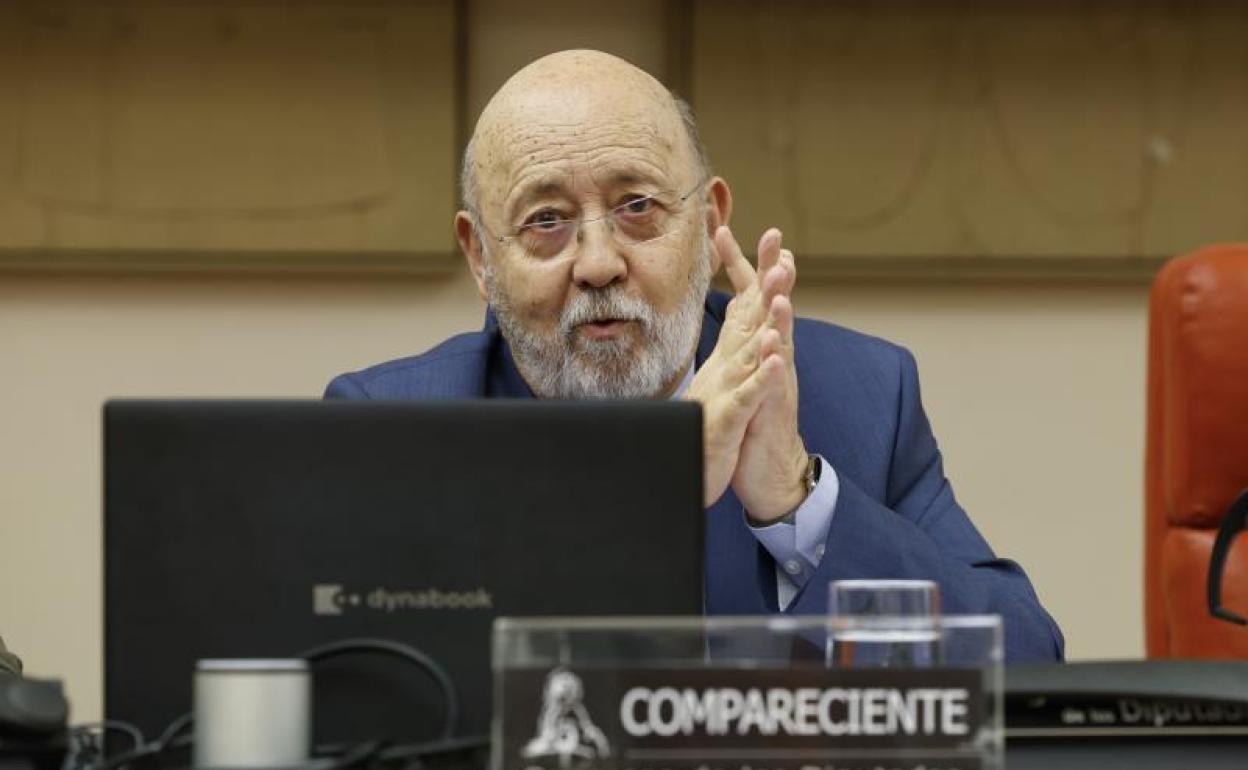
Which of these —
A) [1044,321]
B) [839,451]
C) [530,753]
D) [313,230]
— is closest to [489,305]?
[839,451]

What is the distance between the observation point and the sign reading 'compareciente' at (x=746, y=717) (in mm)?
970

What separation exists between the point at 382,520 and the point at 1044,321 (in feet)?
8.38

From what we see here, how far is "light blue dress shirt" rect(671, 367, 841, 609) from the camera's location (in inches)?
69.9

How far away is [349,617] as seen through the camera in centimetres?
112

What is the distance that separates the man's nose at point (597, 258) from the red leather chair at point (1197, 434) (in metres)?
0.69

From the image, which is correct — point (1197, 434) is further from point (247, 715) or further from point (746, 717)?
point (247, 715)

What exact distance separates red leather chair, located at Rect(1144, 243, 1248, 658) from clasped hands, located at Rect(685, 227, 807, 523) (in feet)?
2.10

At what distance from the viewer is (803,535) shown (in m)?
1.79

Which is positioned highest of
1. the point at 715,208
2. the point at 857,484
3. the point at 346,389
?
the point at 715,208

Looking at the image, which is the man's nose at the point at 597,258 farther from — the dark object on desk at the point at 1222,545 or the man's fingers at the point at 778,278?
the dark object on desk at the point at 1222,545

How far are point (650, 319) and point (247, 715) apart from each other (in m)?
1.13

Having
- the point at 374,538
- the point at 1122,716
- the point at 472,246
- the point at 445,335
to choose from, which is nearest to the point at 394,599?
the point at 374,538

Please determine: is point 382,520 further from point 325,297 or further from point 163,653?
point 325,297

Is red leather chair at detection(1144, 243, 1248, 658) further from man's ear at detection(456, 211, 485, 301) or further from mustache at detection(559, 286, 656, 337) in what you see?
man's ear at detection(456, 211, 485, 301)
